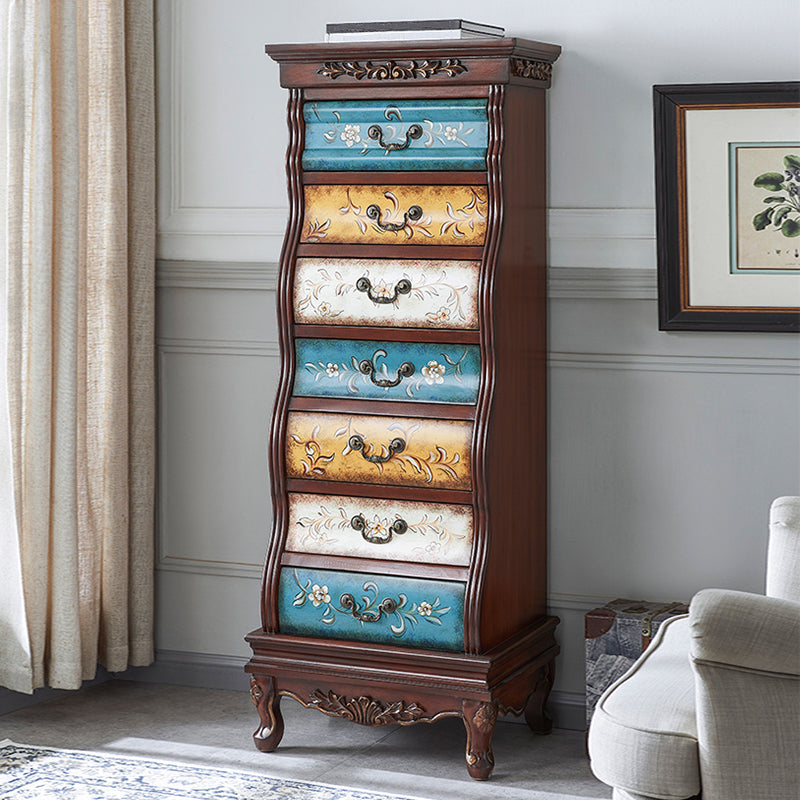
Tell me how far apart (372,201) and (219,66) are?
2.78 feet

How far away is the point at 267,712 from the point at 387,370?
869 millimetres

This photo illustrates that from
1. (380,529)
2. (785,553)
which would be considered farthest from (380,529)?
(785,553)

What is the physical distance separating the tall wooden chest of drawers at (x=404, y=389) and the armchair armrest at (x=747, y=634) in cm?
104

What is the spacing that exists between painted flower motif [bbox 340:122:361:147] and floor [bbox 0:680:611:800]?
1449 millimetres

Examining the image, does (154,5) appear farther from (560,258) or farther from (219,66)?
(560,258)

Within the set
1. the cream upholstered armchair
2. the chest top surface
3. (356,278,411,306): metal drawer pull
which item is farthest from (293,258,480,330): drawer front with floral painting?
the cream upholstered armchair

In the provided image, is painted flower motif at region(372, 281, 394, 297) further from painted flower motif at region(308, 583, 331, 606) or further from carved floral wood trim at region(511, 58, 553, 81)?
painted flower motif at region(308, 583, 331, 606)

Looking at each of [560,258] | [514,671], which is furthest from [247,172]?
[514,671]

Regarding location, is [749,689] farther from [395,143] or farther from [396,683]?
[395,143]

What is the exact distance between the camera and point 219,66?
3596mm

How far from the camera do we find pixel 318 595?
307 centimetres

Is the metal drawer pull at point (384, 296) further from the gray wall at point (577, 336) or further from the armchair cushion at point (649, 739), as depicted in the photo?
the armchair cushion at point (649, 739)

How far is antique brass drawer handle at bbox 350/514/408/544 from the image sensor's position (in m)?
3.02

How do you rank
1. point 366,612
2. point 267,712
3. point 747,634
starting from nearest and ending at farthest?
point 747,634, point 366,612, point 267,712
